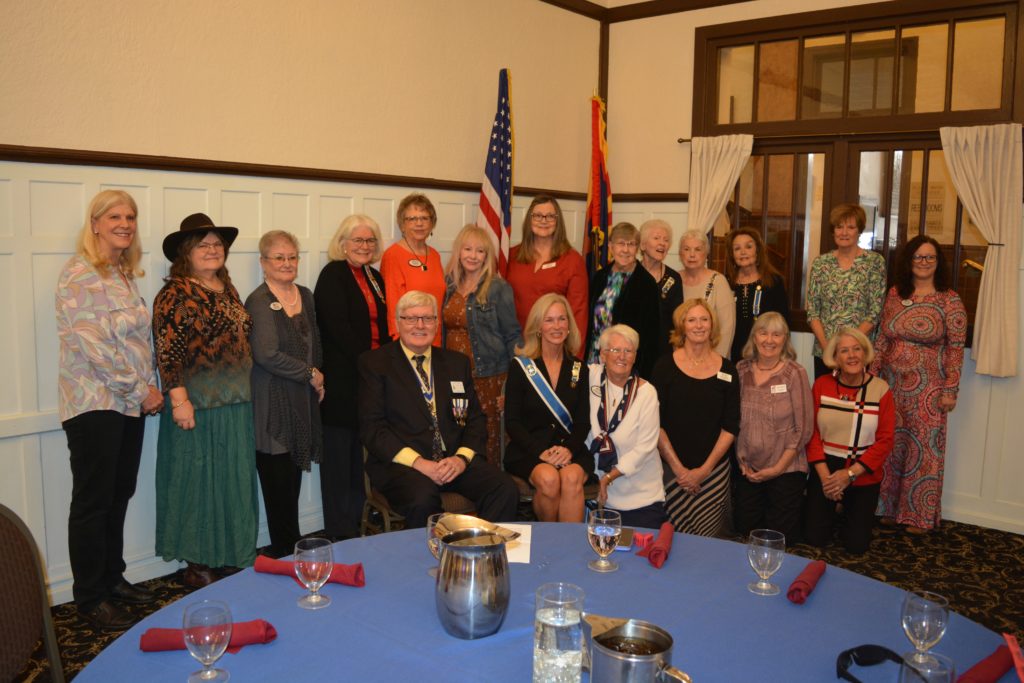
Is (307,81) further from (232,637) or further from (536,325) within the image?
(232,637)

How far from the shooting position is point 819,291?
498 cm

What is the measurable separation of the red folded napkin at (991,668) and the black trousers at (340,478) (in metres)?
3.19

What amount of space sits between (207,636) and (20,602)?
22.5 inches


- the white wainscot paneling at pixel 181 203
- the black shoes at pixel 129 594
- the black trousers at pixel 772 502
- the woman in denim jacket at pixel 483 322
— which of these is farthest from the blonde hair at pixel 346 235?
the black trousers at pixel 772 502

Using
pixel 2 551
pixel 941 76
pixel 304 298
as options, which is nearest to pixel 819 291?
pixel 941 76

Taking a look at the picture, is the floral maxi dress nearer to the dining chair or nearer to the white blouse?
the white blouse

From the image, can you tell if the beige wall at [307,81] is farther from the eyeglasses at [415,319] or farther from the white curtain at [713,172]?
the eyeglasses at [415,319]

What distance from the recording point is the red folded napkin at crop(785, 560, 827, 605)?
74.0 inches

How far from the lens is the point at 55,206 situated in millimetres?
3461

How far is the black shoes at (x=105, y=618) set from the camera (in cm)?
334

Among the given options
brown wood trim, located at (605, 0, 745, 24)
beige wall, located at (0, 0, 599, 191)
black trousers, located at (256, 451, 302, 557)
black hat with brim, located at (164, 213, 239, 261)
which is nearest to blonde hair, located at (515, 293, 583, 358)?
black trousers, located at (256, 451, 302, 557)

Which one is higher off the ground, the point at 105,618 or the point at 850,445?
the point at 850,445

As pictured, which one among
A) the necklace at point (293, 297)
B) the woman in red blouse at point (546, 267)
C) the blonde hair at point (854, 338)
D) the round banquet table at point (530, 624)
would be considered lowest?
the round banquet table at point (530, 624)

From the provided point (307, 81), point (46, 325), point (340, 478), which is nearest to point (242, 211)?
point (307, 81)
